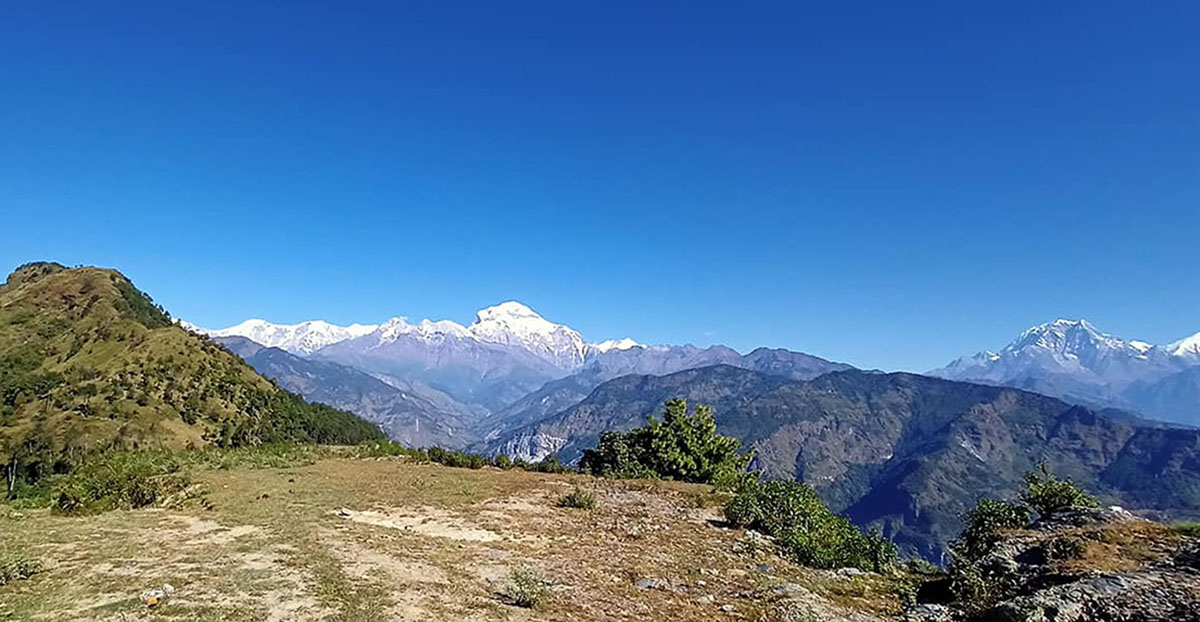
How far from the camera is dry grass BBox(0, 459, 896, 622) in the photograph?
43.3 feet

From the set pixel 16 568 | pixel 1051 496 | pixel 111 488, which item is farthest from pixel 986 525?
pixel 111 488

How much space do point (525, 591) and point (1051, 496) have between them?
18649mm

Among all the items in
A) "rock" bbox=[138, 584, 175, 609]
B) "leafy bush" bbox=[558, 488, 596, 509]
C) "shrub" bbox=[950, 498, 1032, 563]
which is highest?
"shrub" bbox=[950, 498, 1032, 563]

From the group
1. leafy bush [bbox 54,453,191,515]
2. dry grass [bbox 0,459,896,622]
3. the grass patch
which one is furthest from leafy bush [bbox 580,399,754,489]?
the grass patch

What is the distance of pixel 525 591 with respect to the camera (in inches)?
548

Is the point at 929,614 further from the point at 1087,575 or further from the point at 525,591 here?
the point at 525,591

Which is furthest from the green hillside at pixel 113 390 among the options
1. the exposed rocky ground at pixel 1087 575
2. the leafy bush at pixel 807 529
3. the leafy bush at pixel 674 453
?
the exposed rocky ground at pixel 1087 575

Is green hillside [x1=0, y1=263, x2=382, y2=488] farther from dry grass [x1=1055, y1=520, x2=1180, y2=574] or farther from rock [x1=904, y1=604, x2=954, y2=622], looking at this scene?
dry grass [x1=1055, y1=520, x2=1180, y2=574]

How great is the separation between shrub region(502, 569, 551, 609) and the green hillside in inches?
3527

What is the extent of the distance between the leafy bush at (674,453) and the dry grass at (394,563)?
15278mm

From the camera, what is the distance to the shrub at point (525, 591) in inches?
545

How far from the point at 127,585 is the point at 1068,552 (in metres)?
21.5

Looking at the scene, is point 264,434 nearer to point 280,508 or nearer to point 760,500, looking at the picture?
point 280,508

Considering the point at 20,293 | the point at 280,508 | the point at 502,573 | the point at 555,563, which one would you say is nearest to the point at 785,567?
the point at 555,563
